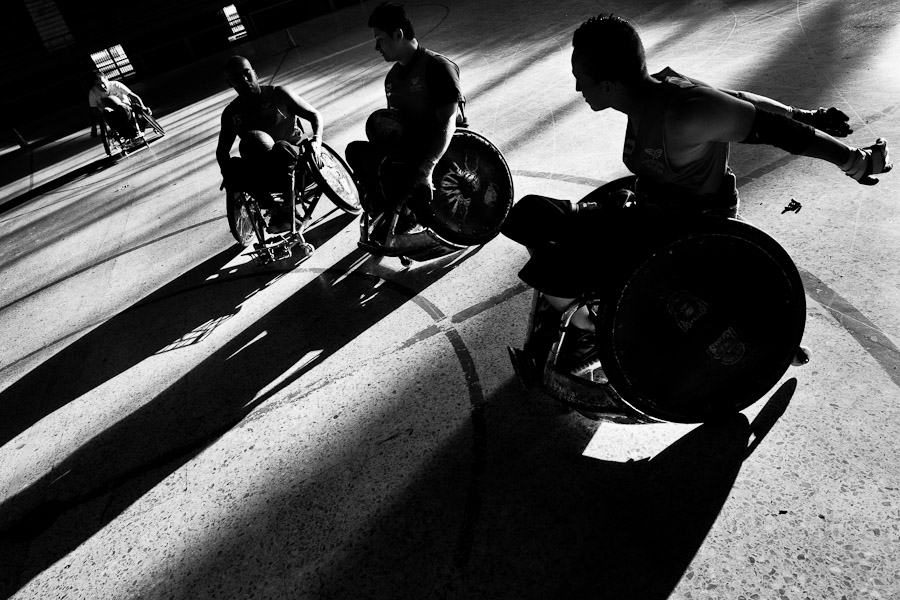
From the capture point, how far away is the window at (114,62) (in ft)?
65.7

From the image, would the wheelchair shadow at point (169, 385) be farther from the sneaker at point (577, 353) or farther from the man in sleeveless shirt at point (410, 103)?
the sneaker at point (577, 353)

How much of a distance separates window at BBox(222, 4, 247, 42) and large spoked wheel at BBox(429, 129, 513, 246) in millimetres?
19735

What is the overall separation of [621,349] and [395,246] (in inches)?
107

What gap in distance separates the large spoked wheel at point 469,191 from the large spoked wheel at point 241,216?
211 cm

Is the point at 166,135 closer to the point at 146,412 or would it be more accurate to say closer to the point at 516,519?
Result: the point at 146,412

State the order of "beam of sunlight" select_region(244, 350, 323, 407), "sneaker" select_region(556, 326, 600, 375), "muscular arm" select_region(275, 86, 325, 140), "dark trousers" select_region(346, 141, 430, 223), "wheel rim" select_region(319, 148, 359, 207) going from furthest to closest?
"muscular arm" select_region(275, 86, 325, 140), "wheel rim" select_region(319, 148, 359, 207), "dark trousers" select_region(346, 141, 430, 223), "beam of sunlight" select_region(244, 350, 323, 407), "sneaker" select_region(556, 326, 600, 375)

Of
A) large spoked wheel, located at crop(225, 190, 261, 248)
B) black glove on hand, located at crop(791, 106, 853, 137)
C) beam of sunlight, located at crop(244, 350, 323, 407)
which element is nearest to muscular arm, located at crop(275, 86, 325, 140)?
large spoked wheel, located at crop(225, 190, 261, 248)

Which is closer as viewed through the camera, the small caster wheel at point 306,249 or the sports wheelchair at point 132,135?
the small caster wheel at point 306,249

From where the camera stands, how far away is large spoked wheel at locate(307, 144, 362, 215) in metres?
5.34

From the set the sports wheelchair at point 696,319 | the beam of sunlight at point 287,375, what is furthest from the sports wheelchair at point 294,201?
the sports wheelchair at point 696,319

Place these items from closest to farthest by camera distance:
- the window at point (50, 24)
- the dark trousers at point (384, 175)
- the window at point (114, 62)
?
the dark trousers at point (384, 175), the window at point (50, 24), the window at point (114, 62)

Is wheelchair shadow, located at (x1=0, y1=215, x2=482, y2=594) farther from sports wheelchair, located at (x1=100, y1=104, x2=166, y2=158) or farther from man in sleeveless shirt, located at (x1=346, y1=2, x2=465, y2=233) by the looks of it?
sports wheelchair, located at (x1=100, y1=104, x2=166, y2=158)

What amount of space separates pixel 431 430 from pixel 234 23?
21788 millimetres

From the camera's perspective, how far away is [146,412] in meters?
4.16
